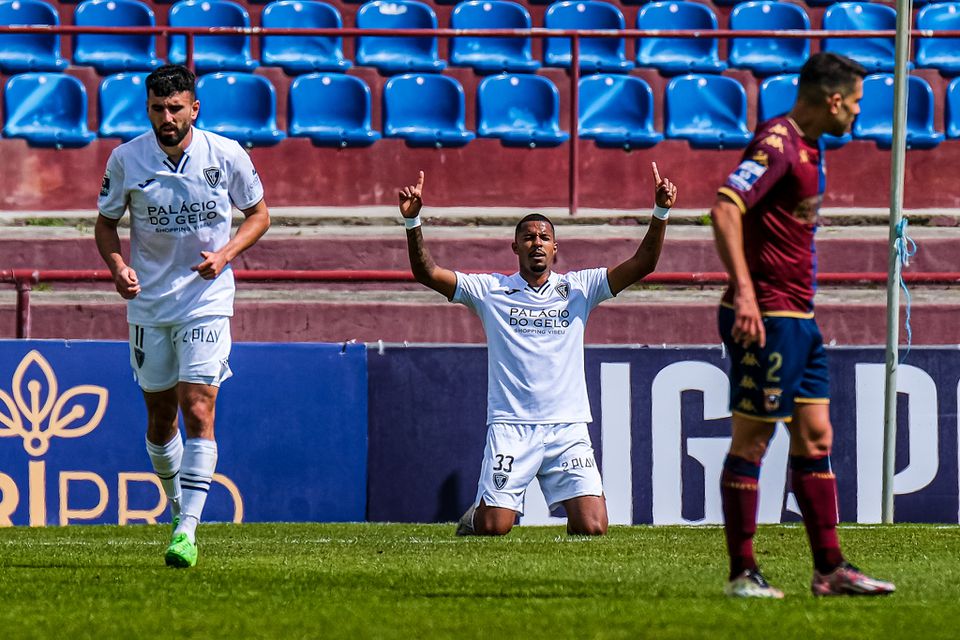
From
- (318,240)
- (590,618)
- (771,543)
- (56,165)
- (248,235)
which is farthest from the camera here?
(56,165)

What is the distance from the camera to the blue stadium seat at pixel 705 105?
13711 millimetres

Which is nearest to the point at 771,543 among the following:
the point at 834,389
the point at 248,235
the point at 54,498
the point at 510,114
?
the point at 834,389

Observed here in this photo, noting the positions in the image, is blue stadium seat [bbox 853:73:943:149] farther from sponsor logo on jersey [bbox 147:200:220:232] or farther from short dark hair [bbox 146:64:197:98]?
short dark hair [bbox 146:64:197:98]

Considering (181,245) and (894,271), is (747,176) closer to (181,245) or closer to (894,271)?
(181,245)

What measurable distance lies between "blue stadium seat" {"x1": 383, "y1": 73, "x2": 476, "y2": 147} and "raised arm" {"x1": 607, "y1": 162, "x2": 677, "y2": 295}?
4.85 meters

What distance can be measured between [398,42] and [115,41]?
101 inches

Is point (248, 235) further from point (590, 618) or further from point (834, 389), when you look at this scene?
point (834, 389)

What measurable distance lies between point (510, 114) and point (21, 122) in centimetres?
418

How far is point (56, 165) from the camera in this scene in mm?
12969

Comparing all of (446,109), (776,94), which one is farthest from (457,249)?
(776,94)

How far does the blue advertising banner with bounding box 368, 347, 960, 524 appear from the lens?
971 centimetres

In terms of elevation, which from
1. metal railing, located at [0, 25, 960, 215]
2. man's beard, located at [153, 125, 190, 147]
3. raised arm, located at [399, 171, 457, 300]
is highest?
metal railing, located at [0, 25, 960, 215]

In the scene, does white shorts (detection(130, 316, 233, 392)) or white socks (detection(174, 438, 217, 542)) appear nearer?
white socks (detection(174, 438, 217, 542))

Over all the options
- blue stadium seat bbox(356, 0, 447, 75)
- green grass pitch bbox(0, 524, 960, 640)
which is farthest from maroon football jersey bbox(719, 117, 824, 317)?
blue stadium seat bbox(356, 0, 447, 75)
